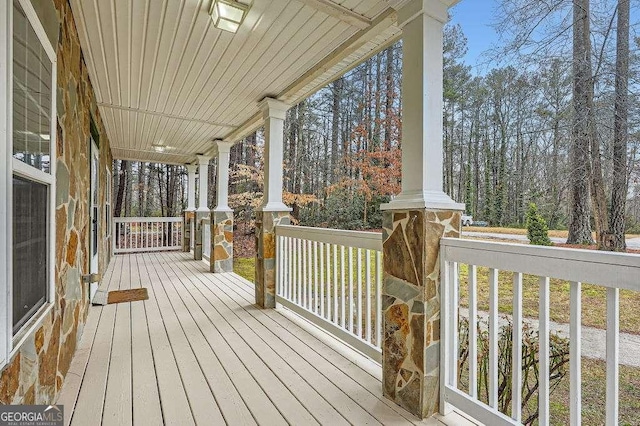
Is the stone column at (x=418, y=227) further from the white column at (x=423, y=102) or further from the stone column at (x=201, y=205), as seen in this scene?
the stone column at (x=201, y=205)

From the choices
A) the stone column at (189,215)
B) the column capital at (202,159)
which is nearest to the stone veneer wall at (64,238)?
the column capital at (202,159)

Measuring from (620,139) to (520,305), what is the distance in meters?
2.46

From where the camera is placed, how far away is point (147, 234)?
8945 mm

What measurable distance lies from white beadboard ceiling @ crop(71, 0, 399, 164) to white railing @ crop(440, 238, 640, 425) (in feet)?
5.68

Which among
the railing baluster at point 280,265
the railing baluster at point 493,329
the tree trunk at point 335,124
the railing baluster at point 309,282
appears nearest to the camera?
the railing baluster at point 493,329

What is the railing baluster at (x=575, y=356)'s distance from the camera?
4.31ft

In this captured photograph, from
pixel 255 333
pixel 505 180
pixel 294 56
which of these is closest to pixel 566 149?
pixel 505 180

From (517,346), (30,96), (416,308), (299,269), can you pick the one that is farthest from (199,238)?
(517,346)

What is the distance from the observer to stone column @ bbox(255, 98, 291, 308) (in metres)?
3.84

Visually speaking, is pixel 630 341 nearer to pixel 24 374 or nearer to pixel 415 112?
pixel 415 112

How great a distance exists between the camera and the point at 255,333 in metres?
3.04

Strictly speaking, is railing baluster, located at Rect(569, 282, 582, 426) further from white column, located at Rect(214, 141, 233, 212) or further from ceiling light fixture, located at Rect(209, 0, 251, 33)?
white column, located at Rect(214, 141, 233, 212)

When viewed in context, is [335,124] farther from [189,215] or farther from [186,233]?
[186,233]

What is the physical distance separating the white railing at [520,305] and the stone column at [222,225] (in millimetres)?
4846
